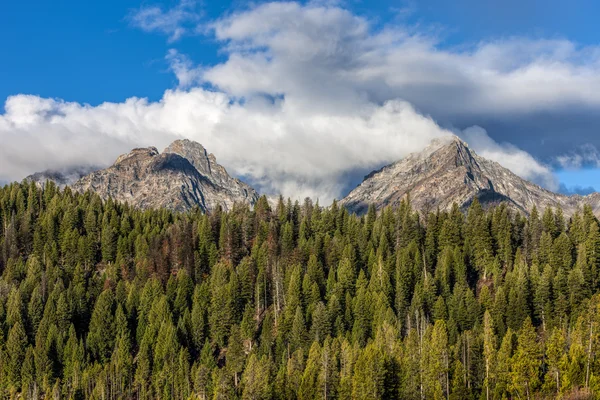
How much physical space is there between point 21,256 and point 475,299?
120m

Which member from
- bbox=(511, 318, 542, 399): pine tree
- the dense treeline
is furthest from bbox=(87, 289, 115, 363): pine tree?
bbox=(511, 318, 542, 399): pine tree

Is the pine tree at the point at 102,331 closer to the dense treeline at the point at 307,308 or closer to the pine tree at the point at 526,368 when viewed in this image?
the dense treeline at the point at 307,308

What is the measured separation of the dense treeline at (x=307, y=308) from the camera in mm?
120750

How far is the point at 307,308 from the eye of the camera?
513 ft

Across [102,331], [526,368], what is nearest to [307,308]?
[102,331]

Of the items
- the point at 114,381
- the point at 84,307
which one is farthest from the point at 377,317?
the point at 84,307

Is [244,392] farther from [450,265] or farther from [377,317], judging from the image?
[450,265]

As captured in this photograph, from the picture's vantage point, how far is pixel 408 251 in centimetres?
16988

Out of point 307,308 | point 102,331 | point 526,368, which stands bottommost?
point 526,368

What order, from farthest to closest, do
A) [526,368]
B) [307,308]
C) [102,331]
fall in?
1. [102,331]
2. [307,308]
3. [526,368]

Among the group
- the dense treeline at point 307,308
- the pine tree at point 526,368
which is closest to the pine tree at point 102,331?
the dense treeline at point 307,308

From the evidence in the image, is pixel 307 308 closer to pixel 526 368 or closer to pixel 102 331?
pixel 102 331

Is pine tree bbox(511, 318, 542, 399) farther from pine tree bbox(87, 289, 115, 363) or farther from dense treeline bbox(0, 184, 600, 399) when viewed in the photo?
pine tree bbox(87, 289, 115, 363)

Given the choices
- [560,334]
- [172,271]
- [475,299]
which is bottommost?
[560,334]
